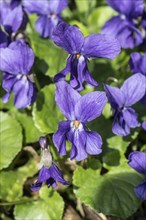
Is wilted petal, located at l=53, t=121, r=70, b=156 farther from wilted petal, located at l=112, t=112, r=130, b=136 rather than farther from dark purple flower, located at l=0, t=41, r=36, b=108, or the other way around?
dark purple flower, located at l=0, t=41, r=36, b=108

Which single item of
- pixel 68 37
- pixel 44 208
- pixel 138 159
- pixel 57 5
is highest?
pixel 68 37

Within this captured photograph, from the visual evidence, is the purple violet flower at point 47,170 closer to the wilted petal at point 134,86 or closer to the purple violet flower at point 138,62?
the wilted petal at point 134,86

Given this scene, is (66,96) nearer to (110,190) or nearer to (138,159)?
(138,159)

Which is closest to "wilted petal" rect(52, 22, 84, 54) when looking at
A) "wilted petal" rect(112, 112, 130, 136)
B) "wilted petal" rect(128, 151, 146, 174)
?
"wilted petal" rect(112, 112, 130, 136)


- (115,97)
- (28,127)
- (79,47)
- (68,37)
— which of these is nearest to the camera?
(68,37)

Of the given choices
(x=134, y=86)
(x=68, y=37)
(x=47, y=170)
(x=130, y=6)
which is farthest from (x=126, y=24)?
(x=47, y=170)

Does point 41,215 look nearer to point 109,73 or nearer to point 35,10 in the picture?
point 109,73

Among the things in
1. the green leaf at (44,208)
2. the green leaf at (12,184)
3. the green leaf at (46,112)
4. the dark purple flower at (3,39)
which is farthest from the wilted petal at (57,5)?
the green leaf at (44,208)
